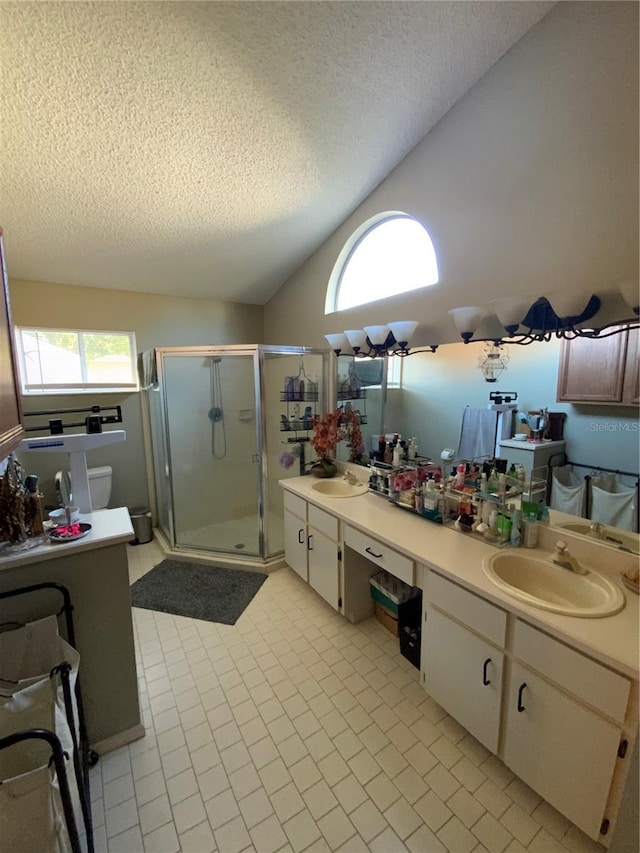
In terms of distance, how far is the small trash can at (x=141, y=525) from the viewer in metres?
3.35

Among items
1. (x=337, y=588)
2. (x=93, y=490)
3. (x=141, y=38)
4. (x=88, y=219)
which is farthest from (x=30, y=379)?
(x=337, y=588)

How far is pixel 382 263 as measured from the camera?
99.7 inches

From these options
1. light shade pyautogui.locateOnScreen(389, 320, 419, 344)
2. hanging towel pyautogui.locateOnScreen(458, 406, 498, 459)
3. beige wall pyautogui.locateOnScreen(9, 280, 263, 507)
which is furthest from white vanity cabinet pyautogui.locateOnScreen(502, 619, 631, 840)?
beige wall pyautogui.locateOnScreen(9, 280, 263, 507)

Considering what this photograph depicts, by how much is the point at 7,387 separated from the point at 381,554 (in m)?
1.72

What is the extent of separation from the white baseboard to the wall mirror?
6.77 ft

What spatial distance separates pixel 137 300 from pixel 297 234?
5.52 ft

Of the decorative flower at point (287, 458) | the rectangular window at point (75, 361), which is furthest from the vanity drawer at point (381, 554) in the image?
the rectangular window at point (75, 361)

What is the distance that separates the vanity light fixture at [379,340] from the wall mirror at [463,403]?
0.07m

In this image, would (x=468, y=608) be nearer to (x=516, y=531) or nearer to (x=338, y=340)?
(x=516, y=531)

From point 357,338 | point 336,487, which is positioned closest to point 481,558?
point 336,487

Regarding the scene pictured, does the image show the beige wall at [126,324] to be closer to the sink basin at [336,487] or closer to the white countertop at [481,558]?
the sink basin at [336,487]

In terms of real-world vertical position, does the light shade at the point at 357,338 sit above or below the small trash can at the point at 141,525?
above

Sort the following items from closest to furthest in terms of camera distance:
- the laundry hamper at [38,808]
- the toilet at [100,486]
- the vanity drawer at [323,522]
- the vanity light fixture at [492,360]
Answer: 1. the laundry hamper at [38,808]
2. the vanity light fixture at [492,360]
3. the vanity drawer at [323,522]
4. the toilet at [100,486]

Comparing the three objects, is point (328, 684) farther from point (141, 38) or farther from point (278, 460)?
point (141, 38)
